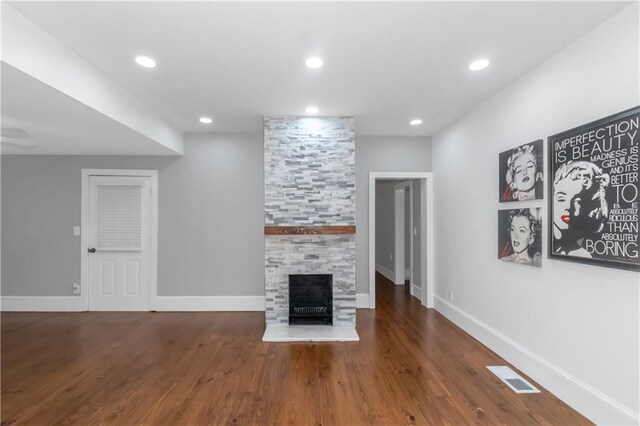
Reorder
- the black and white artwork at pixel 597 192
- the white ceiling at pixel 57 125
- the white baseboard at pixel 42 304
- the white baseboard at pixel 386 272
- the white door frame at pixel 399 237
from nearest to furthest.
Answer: the black and white artwork at pixel 597 192 → the white ceiling at pixel 57 125 → the white baseboard at pixel 42 304 → the white door frame at pixel 399 237 → the white baseboard at pixel 386 272

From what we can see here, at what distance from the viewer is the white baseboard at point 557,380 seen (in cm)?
213

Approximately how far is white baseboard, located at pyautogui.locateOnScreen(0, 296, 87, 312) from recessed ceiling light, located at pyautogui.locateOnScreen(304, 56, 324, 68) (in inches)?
191

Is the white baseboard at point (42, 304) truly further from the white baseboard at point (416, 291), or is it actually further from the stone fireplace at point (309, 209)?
the white baseboard at point (416, 291)

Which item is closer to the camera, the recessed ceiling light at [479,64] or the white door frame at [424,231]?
the recessed ceiling light at [479,64]

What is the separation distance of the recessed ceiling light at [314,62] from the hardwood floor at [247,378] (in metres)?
2.71

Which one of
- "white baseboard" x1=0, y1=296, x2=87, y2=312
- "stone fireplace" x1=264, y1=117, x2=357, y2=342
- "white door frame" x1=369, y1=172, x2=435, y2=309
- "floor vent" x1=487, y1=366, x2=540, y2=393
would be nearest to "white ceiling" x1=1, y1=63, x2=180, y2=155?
"stone fireplace" x1=264, y1=117, x2=357, y2=342

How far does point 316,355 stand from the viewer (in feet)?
11.1

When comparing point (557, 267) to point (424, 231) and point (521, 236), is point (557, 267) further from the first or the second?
point (424, 231)

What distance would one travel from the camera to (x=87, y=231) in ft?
16.4

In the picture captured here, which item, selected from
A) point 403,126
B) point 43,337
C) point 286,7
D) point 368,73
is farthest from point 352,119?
point 43,337

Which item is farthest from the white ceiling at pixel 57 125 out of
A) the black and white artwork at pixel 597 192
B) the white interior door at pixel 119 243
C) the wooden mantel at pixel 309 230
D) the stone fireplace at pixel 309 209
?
the black and white artwork at pixel 597 192

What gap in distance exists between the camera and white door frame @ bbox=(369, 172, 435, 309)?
16.7 ft

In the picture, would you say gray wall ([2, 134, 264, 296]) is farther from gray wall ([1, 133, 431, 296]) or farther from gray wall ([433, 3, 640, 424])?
gray wall ([433, 3, 640, 424])

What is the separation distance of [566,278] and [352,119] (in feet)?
9.30
